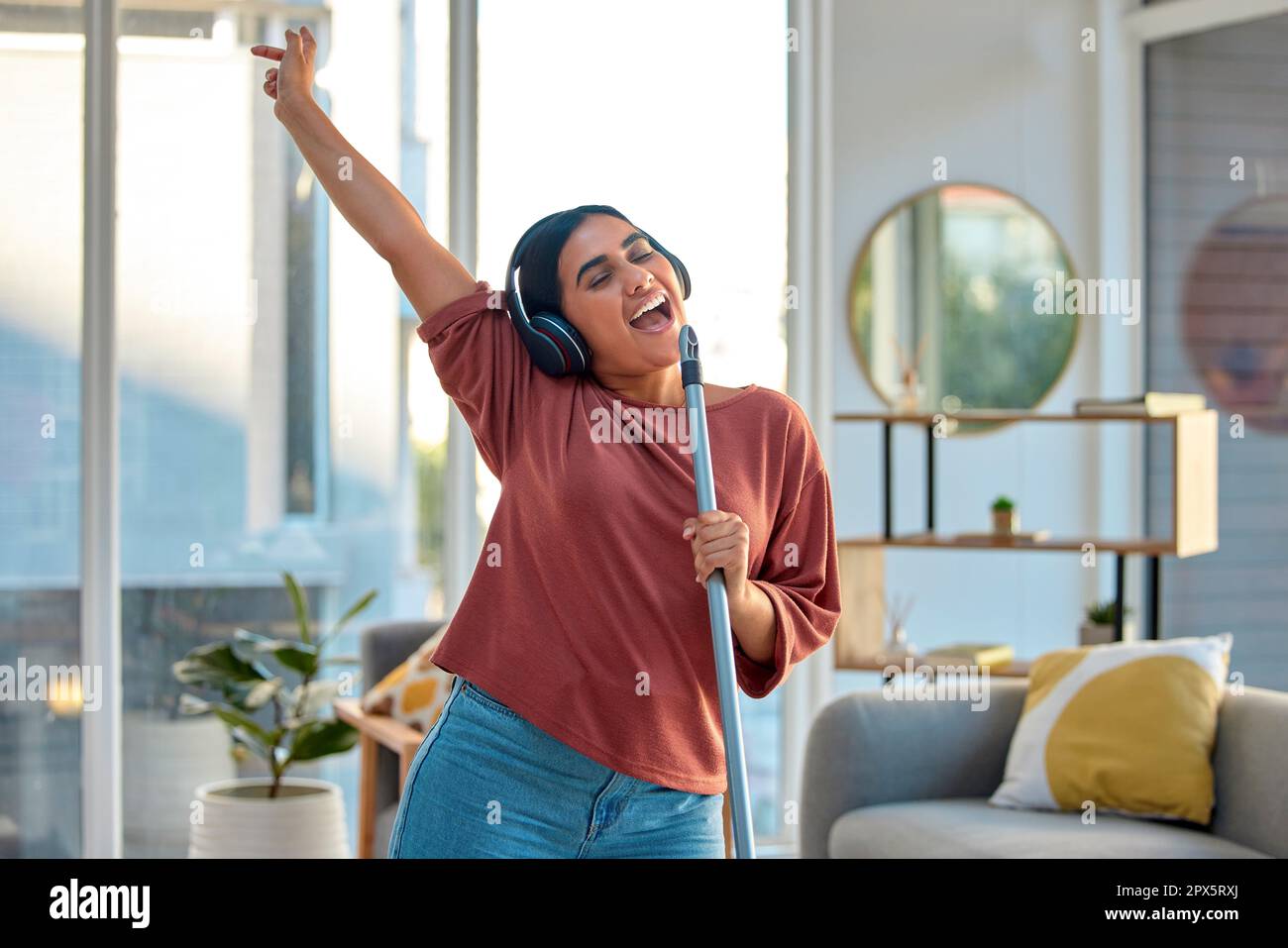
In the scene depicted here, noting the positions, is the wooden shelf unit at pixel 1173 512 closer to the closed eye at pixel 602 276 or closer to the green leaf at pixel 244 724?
the green leaf at pixel 244 724

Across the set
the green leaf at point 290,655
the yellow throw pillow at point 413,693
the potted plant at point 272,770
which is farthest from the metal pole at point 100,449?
the yellow throw pillow at point 413,693

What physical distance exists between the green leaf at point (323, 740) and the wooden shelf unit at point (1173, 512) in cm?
125

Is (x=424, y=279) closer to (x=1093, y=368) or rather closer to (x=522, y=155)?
(x=522, y=155)

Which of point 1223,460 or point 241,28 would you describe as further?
point 1223,460

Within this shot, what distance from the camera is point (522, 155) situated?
3.70m

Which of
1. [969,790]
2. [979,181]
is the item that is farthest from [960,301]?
[969,790]

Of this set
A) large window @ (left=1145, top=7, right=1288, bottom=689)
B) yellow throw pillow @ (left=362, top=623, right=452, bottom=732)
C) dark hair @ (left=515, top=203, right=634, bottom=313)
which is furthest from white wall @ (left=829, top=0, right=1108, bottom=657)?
dark hair @ (left=515, top=203, right=634, bottom=313)

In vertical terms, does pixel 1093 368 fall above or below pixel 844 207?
below

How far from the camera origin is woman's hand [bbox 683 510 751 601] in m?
0.77

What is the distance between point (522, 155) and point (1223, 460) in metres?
2.02

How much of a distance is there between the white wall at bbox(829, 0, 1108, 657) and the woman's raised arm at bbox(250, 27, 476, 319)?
2933 millimetres

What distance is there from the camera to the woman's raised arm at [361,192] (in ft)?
3.04
